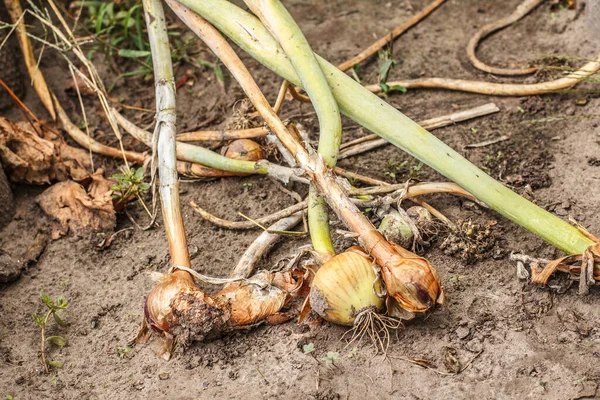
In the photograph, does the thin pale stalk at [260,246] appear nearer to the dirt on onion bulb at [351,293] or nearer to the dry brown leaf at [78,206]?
the dirt on onion bulb at [351,293]

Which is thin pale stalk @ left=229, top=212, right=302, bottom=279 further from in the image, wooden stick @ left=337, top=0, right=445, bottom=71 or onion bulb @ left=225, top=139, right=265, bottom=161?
wooden stick @ left=337, top=0, right=445, bottom=71

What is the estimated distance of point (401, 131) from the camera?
197 centimetres

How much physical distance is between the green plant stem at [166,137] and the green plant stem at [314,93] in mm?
412

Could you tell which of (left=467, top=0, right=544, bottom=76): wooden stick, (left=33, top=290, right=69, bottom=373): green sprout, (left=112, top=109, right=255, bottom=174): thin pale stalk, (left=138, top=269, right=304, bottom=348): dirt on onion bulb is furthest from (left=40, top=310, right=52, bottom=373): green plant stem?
(left=467, top=0, right=544, bottom=76): wooden stick

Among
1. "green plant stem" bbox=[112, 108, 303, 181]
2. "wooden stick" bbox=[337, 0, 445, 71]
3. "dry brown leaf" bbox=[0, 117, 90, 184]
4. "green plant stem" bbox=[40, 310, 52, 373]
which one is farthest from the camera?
"wooden stick" bbox=[337, 0, 445, 71]

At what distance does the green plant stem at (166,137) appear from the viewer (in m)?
2.00

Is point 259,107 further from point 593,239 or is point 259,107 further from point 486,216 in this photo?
point 593,239

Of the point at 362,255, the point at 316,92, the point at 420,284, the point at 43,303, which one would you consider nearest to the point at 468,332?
the point at 420,284

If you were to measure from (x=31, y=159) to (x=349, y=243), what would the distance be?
4.21 ft

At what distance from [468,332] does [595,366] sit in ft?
1.03

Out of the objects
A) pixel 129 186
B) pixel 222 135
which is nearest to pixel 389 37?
pixel 222 135

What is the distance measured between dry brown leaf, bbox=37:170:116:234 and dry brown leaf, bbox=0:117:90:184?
0.24 ft

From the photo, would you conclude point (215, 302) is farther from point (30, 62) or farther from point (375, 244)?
point (30, 62)

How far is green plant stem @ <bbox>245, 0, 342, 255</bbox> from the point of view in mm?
1904
